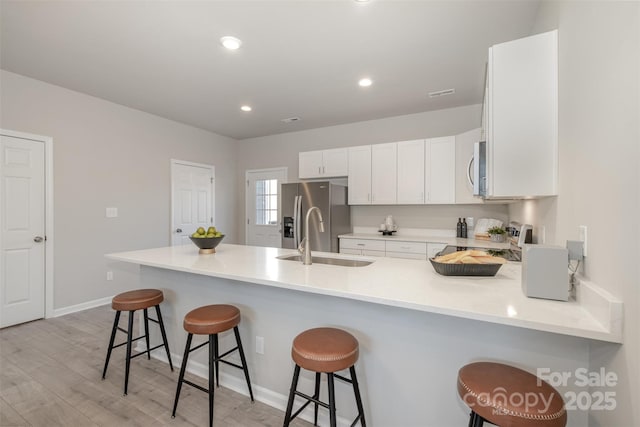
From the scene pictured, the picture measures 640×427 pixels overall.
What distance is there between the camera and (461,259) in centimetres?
151

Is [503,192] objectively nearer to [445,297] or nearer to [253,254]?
[445,297]

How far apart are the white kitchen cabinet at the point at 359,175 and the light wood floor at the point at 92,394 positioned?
2.93m

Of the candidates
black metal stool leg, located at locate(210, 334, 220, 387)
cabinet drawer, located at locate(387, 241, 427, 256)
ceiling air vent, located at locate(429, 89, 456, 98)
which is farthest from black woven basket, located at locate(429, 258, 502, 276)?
ceiling air vent, located at locate(429, 89, 456, 98)

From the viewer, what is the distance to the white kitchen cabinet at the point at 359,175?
413 cm

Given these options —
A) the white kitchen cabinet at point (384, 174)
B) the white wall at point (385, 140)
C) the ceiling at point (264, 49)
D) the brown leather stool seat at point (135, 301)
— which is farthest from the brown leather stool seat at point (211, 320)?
the white wall at point (385, 140)

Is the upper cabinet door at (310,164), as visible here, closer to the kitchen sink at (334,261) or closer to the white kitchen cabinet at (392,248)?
the white kitchen cabinet at (392,248)

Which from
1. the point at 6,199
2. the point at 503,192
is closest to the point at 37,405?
the point at 6,199

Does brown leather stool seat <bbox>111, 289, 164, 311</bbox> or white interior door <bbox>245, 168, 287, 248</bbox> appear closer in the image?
brown leather stool seat <bbox>111, 289, 164, 311</bbox>

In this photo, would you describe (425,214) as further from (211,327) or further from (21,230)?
(21,230)

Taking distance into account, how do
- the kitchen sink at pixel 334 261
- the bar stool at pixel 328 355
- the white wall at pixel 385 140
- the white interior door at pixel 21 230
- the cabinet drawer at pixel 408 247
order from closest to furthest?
the bar stool at pixel 328 355, the kitchen sink at pixel 334 261, the white interior door at pixel 21 230, the cabinet drawer at pixel 408 247, the white wall at pixel 385 140

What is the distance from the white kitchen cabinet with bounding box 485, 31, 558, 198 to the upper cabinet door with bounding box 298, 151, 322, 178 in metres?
3.05

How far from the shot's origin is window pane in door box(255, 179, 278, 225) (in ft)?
17.9

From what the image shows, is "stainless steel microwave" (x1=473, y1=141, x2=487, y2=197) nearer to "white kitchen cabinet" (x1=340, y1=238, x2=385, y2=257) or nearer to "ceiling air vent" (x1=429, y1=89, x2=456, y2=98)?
"ceiling air vent" (x1=429, y1=89, x2=456, y2=98)

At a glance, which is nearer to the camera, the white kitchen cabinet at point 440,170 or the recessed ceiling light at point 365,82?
the recessed ceiling light at point 365,82
